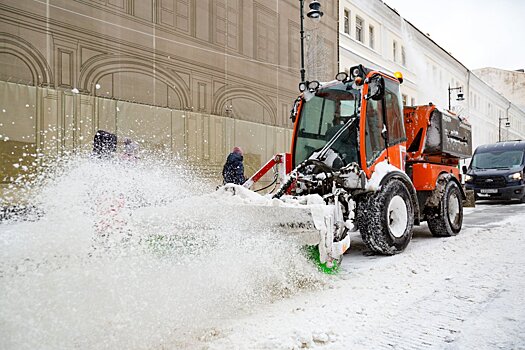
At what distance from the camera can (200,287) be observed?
3.04m

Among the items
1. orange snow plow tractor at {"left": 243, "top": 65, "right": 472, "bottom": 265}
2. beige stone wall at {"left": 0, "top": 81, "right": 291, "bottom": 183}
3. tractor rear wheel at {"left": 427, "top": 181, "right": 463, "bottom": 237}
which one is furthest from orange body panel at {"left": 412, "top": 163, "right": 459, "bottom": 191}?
beige stone wall at {"left": 0, "top": 81, "right": 291, "bottom": 183}

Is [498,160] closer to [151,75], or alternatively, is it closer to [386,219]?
[151,75]

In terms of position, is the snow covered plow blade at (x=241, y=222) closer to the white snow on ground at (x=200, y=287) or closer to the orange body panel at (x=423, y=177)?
the white snow on ground at (x=200, y=287)

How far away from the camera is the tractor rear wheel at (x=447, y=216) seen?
661cm

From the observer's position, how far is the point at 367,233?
16.0ft

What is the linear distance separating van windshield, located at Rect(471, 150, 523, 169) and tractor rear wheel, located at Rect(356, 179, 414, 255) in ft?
38.2

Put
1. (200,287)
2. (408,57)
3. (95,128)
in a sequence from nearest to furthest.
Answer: (200,287) < (95,128) < (408,57)

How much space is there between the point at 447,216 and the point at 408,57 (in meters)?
22.7

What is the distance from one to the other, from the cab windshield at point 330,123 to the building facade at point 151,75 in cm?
502

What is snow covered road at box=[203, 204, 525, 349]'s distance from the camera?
2637mm

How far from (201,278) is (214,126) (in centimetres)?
911

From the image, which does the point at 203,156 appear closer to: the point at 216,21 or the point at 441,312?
the point at 216,21

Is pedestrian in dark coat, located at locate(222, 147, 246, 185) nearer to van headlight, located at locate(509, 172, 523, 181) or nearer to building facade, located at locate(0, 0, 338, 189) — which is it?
building facade, located at locate(0, 0, 338, 189)

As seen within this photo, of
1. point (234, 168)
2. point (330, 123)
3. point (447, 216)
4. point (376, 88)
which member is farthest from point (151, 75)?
point (447, 216)
